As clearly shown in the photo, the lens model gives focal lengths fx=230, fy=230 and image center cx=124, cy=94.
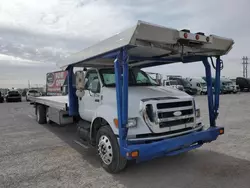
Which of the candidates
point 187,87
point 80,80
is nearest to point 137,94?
point 80,80

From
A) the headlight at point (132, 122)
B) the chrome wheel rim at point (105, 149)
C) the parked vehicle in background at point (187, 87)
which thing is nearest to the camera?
the headlight at point (132, 122)

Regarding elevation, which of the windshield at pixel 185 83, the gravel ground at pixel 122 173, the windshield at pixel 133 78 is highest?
the windshield at pixel 185 83

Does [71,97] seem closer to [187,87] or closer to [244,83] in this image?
[187,87]

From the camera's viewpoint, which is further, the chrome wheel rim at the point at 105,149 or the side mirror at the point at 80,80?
the side mirror at the point at 80,80

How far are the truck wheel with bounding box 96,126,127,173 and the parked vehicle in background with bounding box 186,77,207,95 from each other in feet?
97.3

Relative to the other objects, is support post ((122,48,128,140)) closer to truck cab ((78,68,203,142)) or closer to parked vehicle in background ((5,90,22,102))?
truck cab ((78,68,203,142))

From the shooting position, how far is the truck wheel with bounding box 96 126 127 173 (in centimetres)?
425

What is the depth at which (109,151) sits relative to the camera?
441 cm

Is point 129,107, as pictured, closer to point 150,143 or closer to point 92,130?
point 150,143

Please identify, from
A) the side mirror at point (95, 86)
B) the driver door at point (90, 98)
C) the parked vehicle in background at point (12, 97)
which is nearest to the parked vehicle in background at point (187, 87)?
the parked vehicle in background at point (12, 97)

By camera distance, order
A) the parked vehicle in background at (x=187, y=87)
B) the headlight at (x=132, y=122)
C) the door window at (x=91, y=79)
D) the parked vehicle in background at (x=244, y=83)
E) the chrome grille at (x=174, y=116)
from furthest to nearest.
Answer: the parked vehicle in background at (x=244, y=83) < the parked vehicle in background at (x=187, y=87) < the door window at (x=91, y=79) < the chrome grille at (x=174, y=116) < the headlight at (x=132, y=122)

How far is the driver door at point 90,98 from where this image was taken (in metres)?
5.49

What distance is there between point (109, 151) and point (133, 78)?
2039mm

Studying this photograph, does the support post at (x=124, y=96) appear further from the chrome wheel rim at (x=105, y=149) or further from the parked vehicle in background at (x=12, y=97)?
the parked vehicle in background at (x=12, y=97)
